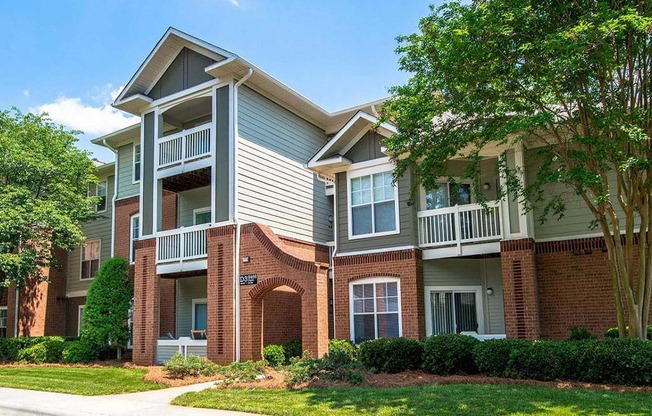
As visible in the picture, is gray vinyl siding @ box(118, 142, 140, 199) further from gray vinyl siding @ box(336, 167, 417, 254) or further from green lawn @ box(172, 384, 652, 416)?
green lawn @ box(172, 384, 652, 416)

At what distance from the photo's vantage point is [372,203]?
18.8m

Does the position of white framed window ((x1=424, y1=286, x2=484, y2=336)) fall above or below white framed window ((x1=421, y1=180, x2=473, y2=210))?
below

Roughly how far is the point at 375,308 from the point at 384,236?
7.35ft

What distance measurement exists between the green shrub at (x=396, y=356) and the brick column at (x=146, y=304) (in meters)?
9.18

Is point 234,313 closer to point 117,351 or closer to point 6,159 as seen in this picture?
point 117,351

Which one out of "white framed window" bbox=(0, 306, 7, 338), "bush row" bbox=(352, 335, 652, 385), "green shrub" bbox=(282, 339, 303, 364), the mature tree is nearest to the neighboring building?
"green shrub" bbox=(282, 339, 303, 364)

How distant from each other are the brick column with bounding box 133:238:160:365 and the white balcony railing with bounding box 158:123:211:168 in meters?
3.03

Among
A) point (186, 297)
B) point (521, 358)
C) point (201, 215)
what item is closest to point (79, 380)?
point (186, 297)

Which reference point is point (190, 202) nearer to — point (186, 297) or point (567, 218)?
point (186, 297)

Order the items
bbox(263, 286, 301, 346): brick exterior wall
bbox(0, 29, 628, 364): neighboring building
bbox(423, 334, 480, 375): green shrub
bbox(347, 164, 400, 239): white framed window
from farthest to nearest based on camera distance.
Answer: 1. bbox(263, 286, 301, 346): brick exterior wall
2. bbox(347, 164, 400, 239): white framed window
3. bbox(0, 29, 628, 364): neighboring building
4. bbox(423, 334, 480, 375): green shrub

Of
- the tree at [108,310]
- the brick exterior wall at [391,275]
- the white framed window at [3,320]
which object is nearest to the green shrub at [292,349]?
the brick exterior wall at [391,275]

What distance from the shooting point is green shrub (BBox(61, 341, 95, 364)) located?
69.7ft

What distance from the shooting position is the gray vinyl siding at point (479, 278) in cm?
1794

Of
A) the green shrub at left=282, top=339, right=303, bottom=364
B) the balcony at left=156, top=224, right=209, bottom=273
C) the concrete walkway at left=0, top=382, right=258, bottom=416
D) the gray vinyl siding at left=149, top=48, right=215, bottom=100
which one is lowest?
the concrete walkway at left=0, top=382, right=258, bottom=416
